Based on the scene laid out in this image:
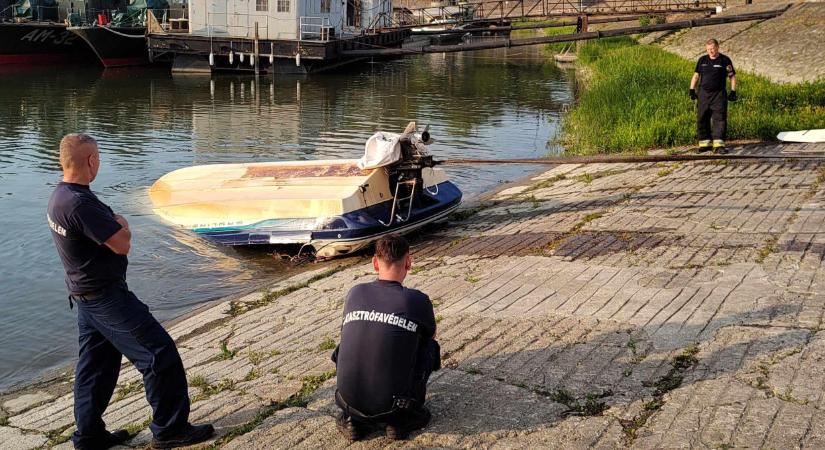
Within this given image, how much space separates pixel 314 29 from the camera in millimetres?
42750

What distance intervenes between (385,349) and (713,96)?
1165cm

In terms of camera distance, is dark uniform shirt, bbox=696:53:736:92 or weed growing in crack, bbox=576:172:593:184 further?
dark uniform shirt, bbox=696:53:736:92

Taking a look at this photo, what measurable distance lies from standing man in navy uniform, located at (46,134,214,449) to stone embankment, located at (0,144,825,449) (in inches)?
12.7

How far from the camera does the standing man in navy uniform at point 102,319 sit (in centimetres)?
514

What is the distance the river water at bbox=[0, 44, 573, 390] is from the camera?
35.4 ft

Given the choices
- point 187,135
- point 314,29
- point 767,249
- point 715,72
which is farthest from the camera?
point 314,29

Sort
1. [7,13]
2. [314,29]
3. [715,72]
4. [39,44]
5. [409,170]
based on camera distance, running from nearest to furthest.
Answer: [409,170], [715,72], [314,29], [39,44], [7,13]

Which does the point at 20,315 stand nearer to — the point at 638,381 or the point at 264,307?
the point at 264,307

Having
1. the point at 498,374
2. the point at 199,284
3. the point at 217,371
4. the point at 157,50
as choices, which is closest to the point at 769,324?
the point at 498,374

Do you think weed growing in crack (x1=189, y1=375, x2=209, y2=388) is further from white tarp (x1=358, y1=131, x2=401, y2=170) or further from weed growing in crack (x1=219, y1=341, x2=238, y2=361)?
white tarp (x1=358, y1=131, x2=401, y2=170)

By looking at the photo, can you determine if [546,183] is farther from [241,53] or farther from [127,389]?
[241,53]

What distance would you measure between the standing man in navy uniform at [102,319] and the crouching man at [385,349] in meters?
1.09

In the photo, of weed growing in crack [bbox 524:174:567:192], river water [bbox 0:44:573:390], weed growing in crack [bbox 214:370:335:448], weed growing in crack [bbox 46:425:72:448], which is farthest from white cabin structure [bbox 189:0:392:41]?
weed growing in crack [bbox 46:425:72:448]

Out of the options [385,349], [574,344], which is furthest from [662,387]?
[385,349]
